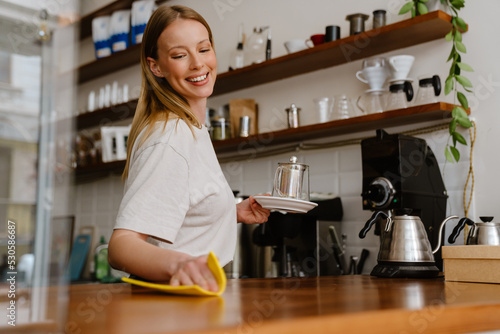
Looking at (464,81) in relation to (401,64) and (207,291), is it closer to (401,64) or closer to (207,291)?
(401,64)

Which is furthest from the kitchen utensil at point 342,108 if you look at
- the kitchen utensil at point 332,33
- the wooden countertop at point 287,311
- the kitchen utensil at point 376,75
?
the wooden countertop at point 287,311

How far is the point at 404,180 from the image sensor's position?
6.20ft

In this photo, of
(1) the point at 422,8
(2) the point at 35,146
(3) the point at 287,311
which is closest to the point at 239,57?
(1) the point at 422,8

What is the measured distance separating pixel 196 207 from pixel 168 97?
1.17ft

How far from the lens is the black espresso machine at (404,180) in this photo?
1893 millimetres

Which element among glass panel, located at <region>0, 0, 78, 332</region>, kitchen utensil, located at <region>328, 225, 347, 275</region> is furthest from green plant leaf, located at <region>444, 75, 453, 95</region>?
glass panel, located at <region>0, 0, 78, 332</region>

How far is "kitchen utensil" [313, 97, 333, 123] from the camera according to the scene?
251cm

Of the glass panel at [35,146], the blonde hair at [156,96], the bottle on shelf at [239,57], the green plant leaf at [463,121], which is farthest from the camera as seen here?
the bottle on shelf at [239,57]

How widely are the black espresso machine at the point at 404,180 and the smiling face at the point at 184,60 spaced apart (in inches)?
29.1

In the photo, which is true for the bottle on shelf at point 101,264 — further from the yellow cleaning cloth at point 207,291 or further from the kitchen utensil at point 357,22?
the yellow cleaning cloth at point 207,291

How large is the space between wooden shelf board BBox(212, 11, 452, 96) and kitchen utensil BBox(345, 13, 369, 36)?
0.22 ft

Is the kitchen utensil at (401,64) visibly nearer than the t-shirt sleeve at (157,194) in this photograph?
No

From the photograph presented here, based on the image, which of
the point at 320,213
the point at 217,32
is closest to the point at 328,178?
the point at 320,213

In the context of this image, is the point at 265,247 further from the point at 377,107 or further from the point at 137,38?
the point at 137,38
